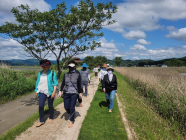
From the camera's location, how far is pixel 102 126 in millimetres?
4336

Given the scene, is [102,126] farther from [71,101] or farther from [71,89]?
[71,89]

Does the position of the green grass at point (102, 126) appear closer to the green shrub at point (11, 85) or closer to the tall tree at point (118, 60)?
the green shrub at point (11, 85)

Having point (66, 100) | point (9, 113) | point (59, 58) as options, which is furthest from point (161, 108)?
point (9, 113)

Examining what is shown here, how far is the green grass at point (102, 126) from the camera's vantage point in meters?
3.71

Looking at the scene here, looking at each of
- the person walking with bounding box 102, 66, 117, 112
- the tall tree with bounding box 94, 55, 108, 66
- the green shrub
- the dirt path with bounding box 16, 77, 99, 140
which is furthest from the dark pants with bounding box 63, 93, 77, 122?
the tall tree with bounding box 94, 55, 108, 66

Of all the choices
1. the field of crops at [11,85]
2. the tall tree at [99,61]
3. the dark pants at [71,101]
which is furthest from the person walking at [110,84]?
the tall tree at [99,61]

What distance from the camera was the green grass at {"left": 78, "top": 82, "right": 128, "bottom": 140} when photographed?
3.71m

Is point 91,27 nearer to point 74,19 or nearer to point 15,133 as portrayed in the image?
point 74,19

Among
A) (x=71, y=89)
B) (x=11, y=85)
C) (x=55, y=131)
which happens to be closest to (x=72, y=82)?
(x=71, y=89)

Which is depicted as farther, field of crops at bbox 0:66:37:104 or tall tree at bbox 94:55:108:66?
tall tree at bbox 94:55:108:66

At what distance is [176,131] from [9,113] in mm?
8036

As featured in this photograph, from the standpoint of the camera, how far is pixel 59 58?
8.54m

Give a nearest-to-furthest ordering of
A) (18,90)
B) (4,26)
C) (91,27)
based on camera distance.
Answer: (4,26)
(91,27)
(18,90)

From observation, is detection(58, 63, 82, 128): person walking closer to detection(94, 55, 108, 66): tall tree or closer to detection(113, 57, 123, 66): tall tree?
detection(94, 55, 108, 66): tall tree
